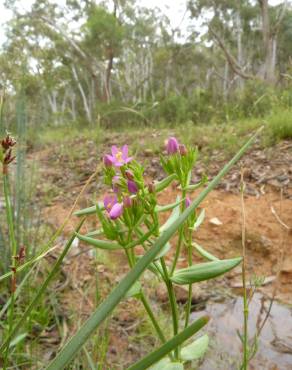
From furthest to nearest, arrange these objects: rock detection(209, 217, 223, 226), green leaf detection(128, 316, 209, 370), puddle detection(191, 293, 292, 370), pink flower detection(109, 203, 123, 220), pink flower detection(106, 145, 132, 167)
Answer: rock detection(209, 217, 223, 226) → puddle detection(191, 293, 292, 370) → pink flower detection(106, 145, 132, 167) → pink flower detection(109, 203, 123, 220) → green leaf detection(128, 316, 209, 370)

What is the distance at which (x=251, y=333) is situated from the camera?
1541 millimetres

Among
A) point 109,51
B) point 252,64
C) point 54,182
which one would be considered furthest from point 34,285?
point 252,64

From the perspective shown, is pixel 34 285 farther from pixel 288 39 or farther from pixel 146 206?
pixel 288 39

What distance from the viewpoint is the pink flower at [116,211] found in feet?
2.23

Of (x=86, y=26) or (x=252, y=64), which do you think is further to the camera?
(x=252, y=64)

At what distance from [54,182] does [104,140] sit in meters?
1.45

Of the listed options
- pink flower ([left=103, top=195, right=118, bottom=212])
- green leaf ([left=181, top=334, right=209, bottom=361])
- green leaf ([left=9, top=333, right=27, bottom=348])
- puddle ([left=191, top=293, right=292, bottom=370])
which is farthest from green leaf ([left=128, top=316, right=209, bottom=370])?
puddle ([left=191, top=293, right=292, bottom=370])

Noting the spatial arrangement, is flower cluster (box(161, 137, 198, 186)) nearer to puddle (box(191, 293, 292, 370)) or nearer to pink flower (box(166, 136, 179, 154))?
pink flower (box(166, 136, 179, 154))

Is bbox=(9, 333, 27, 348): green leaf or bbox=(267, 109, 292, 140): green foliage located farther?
bbox=(267, 109, 292, 140): green foliage

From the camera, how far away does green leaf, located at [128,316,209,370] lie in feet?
1.10

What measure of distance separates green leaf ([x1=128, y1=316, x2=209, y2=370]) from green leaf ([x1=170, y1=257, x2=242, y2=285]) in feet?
1.13

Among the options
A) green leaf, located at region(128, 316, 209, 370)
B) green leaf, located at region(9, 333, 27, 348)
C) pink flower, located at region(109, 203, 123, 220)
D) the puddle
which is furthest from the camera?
the puddle

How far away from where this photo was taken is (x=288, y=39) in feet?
65.1

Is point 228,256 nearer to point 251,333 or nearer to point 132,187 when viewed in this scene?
point 251,333
